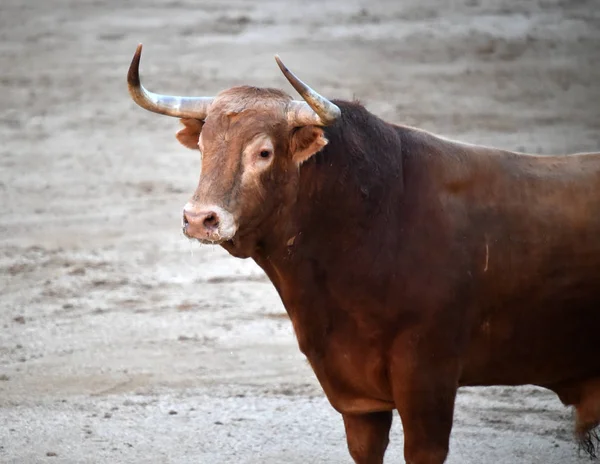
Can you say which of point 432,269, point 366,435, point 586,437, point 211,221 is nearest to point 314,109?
point 211,221

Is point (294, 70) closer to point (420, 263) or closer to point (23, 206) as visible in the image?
point (23, 206)

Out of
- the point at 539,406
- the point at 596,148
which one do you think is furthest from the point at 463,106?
the point at 539,406

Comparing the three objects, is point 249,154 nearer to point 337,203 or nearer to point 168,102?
point 337,203

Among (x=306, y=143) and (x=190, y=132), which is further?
(x=190, y=132)

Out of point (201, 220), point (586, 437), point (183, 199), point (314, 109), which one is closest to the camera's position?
point (201, 220)

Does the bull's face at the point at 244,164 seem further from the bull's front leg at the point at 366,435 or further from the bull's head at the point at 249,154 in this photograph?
the bull's front leg at the point at 366,435

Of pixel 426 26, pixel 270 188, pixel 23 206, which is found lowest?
pixel 23 206

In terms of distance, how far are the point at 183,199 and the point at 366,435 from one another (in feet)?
15.6

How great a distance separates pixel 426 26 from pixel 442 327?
29.5 ft

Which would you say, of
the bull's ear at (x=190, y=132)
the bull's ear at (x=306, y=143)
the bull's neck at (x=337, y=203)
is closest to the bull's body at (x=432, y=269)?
the bull's neck at (x=337, y=203)

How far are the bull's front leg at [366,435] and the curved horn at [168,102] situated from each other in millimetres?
1510

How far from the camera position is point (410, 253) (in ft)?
16.4

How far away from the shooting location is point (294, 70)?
12312mm

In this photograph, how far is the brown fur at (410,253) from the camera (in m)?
4.86
